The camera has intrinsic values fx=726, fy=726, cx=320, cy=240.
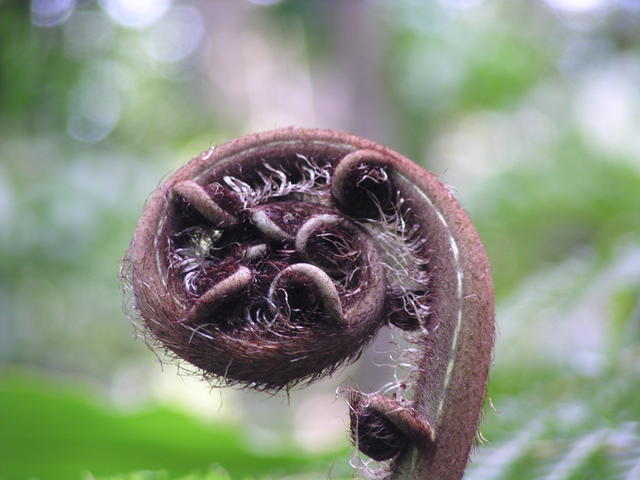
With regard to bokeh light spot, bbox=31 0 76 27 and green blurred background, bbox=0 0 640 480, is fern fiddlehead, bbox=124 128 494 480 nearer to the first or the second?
green blurred background, bbox=0 0 640 480

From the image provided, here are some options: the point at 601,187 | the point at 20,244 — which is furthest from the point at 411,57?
the point at 20,244

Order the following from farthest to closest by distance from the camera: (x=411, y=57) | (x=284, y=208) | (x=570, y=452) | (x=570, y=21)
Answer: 1. (x=570, y=21)
2. (x=411, y=57)
3. (x=570, y=452)
4. (x=284, y=208)

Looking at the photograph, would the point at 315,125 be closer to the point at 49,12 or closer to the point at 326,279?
the point at 49,12

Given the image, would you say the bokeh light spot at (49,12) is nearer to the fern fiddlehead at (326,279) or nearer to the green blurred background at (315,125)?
the green blurred background at (315,125)

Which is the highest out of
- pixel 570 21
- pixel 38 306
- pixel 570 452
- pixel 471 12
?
pixel 570 21

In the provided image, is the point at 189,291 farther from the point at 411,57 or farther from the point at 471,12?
the point at 471,12
